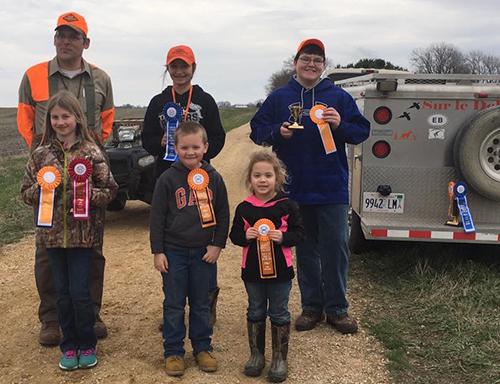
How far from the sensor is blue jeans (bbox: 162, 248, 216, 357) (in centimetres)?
345

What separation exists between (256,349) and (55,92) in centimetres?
230

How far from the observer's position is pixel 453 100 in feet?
15.9

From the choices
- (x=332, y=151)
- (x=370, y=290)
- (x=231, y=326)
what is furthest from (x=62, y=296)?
(x=370, y=290)

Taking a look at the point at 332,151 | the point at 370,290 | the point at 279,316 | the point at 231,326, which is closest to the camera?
the point at 279,316

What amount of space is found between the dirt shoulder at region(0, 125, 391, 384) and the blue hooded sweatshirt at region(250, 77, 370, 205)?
1.59 feet

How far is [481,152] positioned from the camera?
476 centimetres

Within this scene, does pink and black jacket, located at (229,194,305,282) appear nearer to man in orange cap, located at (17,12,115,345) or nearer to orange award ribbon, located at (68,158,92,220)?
orange award ribbon, located at (68,158,92,220)

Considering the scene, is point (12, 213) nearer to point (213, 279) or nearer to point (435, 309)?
point (213, 279)

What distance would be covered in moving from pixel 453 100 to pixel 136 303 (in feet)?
11.0

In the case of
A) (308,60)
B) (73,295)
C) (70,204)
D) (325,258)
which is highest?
(308,60)

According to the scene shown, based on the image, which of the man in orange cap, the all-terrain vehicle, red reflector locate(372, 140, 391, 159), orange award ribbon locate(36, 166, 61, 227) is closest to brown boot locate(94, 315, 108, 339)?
the man in orange cap

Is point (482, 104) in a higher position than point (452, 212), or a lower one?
higher

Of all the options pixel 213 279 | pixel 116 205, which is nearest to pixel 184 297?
pixel 213 279

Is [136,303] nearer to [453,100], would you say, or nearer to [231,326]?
[231,326]
